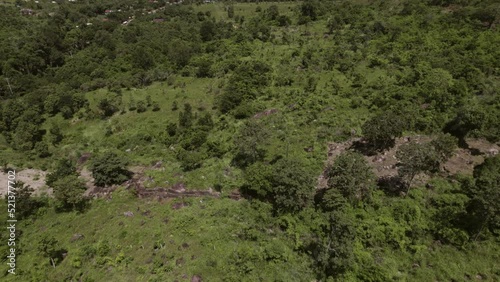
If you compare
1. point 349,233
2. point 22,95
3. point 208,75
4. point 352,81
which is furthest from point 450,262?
point 22,95

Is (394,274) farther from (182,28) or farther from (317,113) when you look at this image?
(182,28)

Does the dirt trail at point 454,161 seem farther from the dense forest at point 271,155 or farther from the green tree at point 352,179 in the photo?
the green tree at point 352,179

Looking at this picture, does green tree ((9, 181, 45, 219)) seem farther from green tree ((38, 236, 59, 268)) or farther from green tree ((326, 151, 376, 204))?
green tree ((326, 151, 376, 204))

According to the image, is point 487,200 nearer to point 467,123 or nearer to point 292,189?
point 467,123

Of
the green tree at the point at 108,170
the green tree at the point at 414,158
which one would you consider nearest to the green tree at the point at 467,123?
the green tree at the point at 414,158

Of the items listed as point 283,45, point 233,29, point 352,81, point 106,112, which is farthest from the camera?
point 233,29

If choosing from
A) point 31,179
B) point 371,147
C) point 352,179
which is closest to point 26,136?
point 31,179
